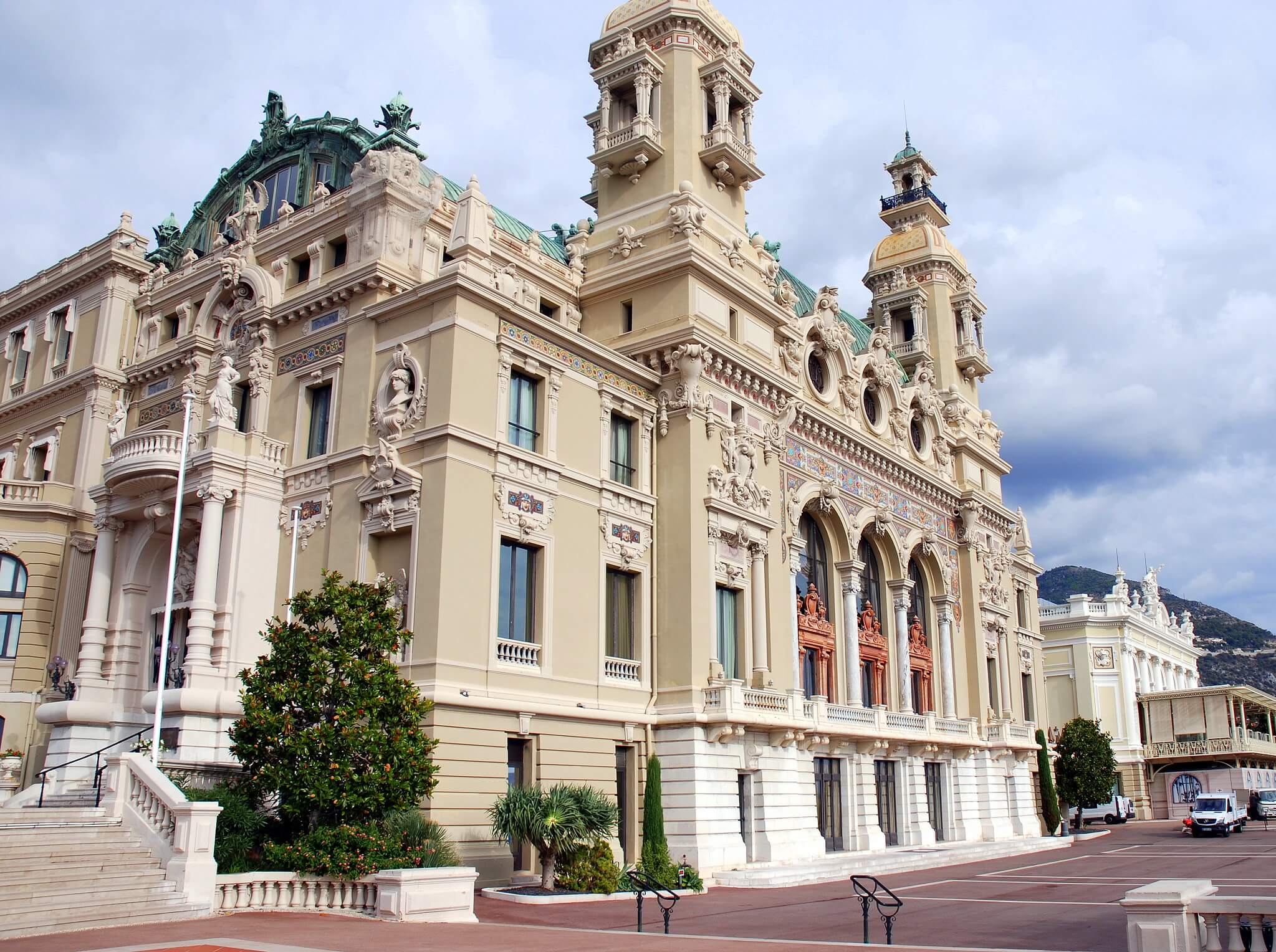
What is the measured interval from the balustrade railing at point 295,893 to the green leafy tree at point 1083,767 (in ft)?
159

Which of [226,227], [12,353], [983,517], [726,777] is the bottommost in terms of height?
[726,777]

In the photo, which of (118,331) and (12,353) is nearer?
(118,331)

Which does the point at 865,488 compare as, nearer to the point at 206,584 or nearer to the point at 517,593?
the point at 517,593

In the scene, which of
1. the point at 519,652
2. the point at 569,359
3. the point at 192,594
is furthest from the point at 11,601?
the point at 569,359

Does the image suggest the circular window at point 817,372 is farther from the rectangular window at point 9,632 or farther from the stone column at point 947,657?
the rectangular window at point 9,632

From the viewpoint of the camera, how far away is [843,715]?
39125mm

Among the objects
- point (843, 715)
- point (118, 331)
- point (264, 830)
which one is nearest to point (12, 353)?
point (118, 331)

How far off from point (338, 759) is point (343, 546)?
8.62 metres

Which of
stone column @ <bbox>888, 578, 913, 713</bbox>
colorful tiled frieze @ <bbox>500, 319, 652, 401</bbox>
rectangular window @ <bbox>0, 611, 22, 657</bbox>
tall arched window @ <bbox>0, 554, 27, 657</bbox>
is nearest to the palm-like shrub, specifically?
colorful tiled frieze @ <bbox>500, 319, 652, 401</bbox>

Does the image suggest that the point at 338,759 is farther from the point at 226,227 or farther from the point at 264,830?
the point at 226,227

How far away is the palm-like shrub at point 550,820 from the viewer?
2514 cm

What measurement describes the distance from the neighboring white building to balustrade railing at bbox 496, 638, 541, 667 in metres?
66.8

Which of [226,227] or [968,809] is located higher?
[226,227]

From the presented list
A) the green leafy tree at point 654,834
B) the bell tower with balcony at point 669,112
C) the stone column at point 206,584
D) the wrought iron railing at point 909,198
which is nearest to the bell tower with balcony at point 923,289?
the wrought iron railing at point 909,198
